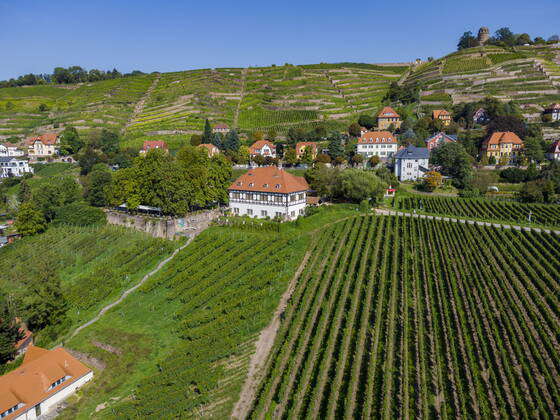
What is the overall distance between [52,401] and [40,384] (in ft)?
4.43

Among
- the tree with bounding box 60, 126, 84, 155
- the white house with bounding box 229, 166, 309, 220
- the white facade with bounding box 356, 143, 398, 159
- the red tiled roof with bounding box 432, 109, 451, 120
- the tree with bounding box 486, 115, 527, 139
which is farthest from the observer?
the red tiled roof with bounding box 432, 109, 451, 120

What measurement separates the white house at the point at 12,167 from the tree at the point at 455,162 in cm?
8826

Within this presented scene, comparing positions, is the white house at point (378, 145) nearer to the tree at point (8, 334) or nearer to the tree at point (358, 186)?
the tree at point (358, 186)

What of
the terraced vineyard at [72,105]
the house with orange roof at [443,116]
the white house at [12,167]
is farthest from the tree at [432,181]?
the terraced vineyard at [72,105]

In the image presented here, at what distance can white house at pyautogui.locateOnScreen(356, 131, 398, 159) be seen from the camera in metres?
76.9

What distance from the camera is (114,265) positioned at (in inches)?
1614

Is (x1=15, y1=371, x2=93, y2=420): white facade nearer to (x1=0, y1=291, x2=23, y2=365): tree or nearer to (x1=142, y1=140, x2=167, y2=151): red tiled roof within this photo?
(x1=0, y1=291, x2=23, y2=365): tree

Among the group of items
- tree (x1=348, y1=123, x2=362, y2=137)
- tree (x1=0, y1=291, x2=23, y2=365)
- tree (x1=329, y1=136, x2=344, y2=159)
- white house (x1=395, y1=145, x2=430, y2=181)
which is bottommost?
tree (x1=0, y1=291, x2=23, y2=365)

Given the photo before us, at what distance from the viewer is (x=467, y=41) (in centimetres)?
15750

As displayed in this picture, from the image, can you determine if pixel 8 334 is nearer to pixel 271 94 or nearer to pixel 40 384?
pixel 40 384

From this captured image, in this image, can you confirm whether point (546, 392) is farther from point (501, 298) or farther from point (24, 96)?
point (24, 96)

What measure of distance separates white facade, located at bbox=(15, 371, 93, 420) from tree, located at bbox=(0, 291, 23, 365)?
6.80 meters

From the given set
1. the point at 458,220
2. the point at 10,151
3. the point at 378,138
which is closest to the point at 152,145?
the point at 10,151

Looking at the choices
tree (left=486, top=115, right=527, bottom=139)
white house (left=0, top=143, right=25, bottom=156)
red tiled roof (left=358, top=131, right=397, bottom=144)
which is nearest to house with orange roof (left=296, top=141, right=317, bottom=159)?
red tiled roof (left=358, top=131, right=397, bottom=144)
